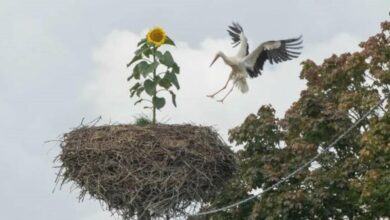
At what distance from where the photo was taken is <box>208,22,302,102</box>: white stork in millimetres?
12539

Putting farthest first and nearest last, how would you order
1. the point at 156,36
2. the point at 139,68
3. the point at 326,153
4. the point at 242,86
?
the point at 326,153, the point at 242,86, the point at 139,68, the point at 156,36

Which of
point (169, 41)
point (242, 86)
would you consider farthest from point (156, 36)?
point (242, 86)

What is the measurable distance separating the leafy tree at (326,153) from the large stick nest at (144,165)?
5498 mm

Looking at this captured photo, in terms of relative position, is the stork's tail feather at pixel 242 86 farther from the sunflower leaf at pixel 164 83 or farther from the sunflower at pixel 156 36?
the sunflower at pixel 156 36

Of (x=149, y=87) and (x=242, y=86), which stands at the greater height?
(x=242, y=86)

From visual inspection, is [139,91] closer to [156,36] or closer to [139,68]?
[139,68]

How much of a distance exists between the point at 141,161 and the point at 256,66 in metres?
2.37

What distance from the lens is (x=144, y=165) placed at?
11141 mm

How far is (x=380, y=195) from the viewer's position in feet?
54.9

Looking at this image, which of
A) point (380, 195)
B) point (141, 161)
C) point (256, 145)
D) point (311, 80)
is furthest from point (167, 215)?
point (311, 80)

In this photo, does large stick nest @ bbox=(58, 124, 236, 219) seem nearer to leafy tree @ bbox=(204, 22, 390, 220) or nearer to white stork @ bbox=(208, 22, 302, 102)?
white stork @ bbox=(208, 22, 302, 102)

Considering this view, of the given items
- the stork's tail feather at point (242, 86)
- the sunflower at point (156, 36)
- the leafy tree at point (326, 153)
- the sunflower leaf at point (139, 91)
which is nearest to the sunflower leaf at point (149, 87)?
the sunflower leaf at point (139, 91)

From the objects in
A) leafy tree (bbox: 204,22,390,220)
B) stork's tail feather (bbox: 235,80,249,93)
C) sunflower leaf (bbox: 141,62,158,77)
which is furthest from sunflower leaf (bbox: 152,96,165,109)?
leafy tree (bbox: 204,22,390,220)

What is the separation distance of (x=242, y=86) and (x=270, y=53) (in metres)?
0.73
